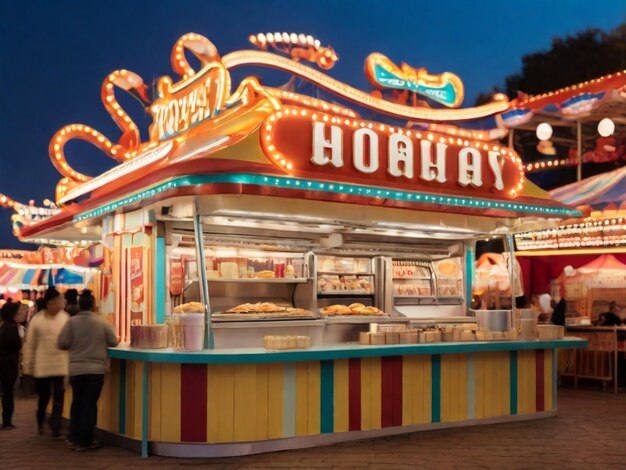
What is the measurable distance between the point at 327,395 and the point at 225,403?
48.7 inches

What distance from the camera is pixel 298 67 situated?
46.3ft

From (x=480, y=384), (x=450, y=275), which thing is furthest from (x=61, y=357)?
(x=450, y=275)

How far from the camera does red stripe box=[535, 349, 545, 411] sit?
10.2 meters

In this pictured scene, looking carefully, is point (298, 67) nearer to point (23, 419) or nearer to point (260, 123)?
point (260, 123)

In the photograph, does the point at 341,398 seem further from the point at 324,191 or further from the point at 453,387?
the point at 324,191

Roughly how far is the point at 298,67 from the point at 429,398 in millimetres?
7517

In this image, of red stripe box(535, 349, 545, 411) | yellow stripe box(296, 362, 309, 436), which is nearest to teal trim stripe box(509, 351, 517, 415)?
red stripe box(535, 349, 545, 411)

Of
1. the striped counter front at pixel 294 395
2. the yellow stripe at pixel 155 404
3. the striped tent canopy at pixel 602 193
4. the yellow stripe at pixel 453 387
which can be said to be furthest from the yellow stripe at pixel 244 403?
the striped tent canopy at pixel 602 193

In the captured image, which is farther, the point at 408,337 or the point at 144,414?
the point at 408,337

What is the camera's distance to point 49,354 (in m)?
9.03

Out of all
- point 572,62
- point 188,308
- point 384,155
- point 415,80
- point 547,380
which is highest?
point 572,62

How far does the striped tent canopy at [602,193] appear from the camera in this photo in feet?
57.7

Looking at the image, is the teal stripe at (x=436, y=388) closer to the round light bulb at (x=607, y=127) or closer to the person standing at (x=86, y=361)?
Result: the person standing at (x=86, y=361)

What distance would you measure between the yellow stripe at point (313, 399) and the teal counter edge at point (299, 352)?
0.18 metres
